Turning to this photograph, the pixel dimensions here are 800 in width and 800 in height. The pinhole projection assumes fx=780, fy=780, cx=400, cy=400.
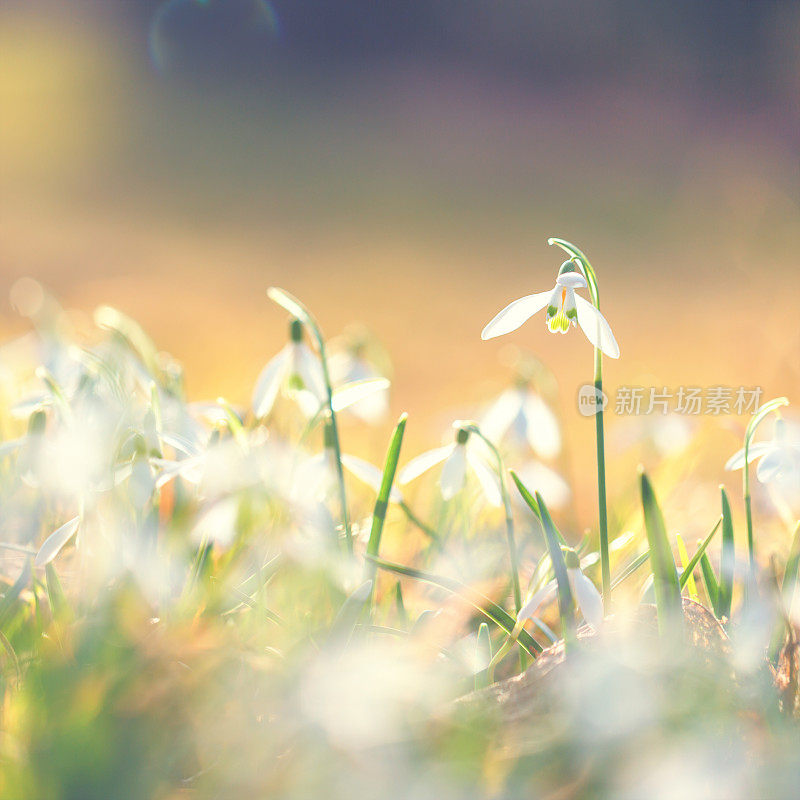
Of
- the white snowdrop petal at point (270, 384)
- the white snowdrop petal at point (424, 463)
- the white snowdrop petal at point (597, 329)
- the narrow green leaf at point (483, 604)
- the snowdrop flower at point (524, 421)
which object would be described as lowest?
the narrow green leaf at point (483, 604)

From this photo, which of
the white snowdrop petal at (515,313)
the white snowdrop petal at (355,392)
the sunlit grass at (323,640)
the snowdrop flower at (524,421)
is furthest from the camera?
the snowdrop flower at (524,421)

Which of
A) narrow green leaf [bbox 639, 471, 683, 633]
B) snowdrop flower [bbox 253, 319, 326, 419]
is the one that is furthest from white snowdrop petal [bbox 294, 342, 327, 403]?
narrow green leaf [bbox 639, 471, 683, 633]

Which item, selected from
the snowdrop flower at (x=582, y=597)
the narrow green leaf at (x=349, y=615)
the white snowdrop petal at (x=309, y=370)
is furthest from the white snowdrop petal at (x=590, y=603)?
the white snowdrop petal at (x=309, y=370)

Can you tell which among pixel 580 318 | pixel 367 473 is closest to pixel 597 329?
pixel 580 318

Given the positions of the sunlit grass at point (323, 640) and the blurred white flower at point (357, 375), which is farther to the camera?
the blurred white flower at point (357, 375)

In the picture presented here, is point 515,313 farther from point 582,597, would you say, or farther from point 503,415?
point 503,415

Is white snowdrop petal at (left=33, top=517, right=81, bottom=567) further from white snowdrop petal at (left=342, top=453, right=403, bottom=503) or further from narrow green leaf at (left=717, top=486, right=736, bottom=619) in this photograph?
narrow green leaf at (left=717, top=486, right=736, bottom=619)

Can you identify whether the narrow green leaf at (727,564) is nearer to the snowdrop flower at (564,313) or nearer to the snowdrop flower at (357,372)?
the snowdrop flower at (564,313)

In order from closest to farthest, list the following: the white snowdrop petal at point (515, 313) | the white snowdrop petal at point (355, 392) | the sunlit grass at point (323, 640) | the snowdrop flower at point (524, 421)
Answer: the sunlit grass at point (323, 640) → the white snowdrop petal at point (515, 313) → the white snowdrop petal at point (355, 392) → the snowdrop flower at point (524, 421)

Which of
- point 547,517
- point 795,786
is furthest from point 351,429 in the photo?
point 795,786
